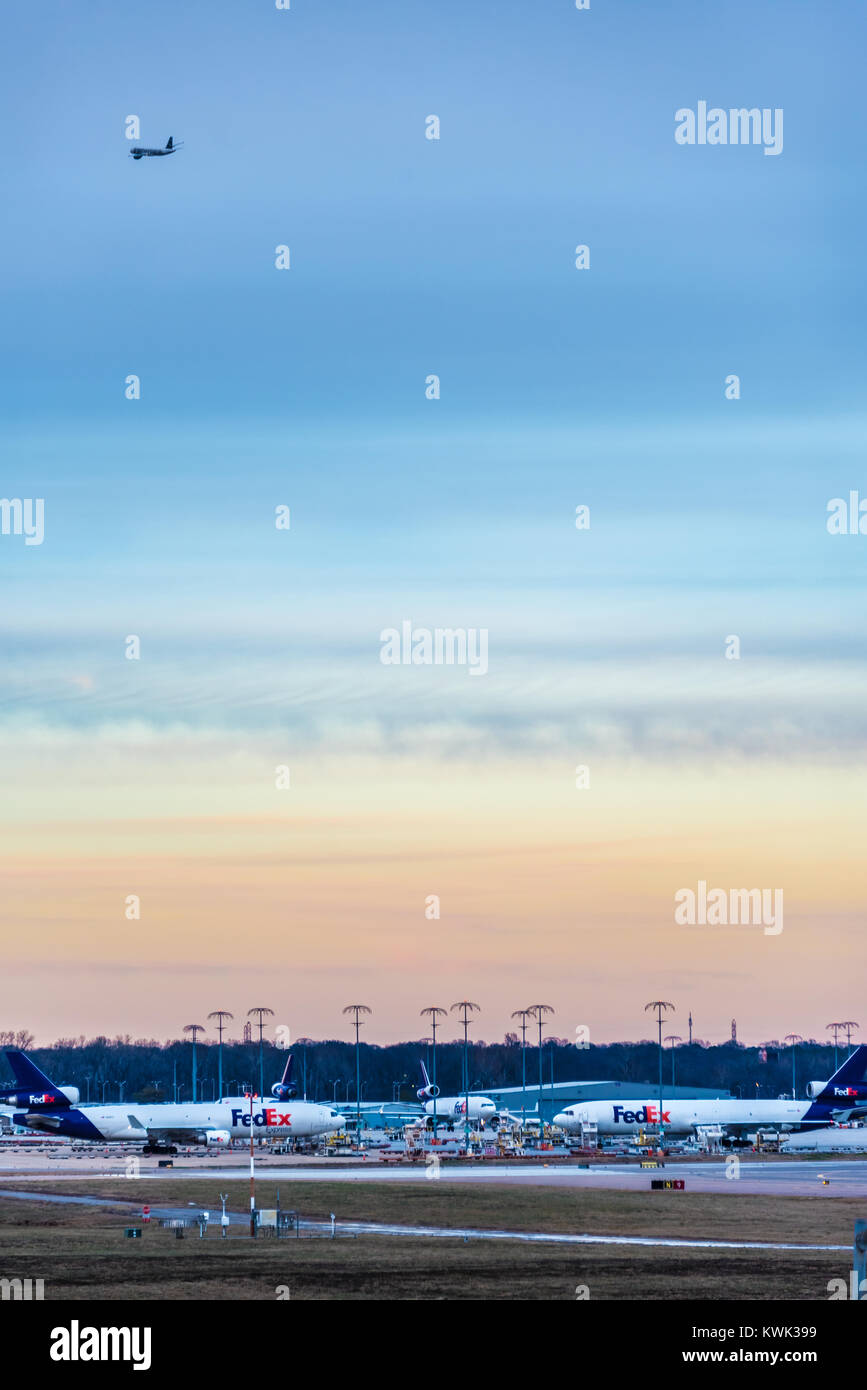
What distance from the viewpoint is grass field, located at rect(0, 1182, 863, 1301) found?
4903 cm

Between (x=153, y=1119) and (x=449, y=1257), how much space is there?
130 meters

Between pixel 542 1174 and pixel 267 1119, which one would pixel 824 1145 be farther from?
pixel 542 1174

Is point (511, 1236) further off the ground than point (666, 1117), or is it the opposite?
point (511, 1236)

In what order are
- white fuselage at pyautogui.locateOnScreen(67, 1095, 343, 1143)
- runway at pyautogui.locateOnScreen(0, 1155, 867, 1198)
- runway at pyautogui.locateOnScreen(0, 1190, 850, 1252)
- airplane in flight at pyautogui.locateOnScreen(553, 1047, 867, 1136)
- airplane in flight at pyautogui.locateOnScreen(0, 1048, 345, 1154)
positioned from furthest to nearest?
airplane in flight at pyautogui.locateOnScreen(553, 1047, 867, 1136), white fuselage at pyautogui.locateOnScreen(67, 1095, 343, 1143), airplane in flight at pyautogui.locateOnScreen(0, 1048, 345, 1154), runway at pyautogui.locateOnScreen(0, 1155, 867, 1198), runway at pyautogui.locateOnScreen(0, 1190, 850, 1252)

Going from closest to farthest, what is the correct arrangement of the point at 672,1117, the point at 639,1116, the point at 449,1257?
1. the point at 449,1257
2. the point at 639,1116
3. the point at 672,1117

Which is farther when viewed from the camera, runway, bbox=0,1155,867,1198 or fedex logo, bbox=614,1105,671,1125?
fedex logo, bbox=614,1105,671,1125

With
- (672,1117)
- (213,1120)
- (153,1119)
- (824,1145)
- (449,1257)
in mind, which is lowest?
(824,1145)

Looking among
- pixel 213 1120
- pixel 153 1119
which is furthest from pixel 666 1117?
pixel 153 1119

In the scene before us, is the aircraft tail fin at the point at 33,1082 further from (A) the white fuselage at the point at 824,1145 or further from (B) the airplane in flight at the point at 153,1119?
(A) the white fuselage at the point at 824,1145

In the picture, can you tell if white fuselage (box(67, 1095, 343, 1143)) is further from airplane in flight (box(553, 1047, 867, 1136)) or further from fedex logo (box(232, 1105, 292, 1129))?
airplane in flight (box(553, 1047, 867, 1136))

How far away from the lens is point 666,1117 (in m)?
188

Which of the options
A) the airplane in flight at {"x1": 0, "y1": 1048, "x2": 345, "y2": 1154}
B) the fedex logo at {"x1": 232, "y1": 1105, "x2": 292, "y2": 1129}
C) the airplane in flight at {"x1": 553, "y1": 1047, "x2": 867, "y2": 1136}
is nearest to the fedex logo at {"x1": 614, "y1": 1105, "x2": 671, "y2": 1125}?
the airplane in flight at {"x1": 553, "y1": 1047, "x2": 867, "y2": 1136}

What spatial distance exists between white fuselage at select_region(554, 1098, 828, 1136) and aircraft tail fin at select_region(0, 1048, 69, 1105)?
57315 millimetres

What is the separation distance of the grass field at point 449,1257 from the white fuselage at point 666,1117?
95.4m
